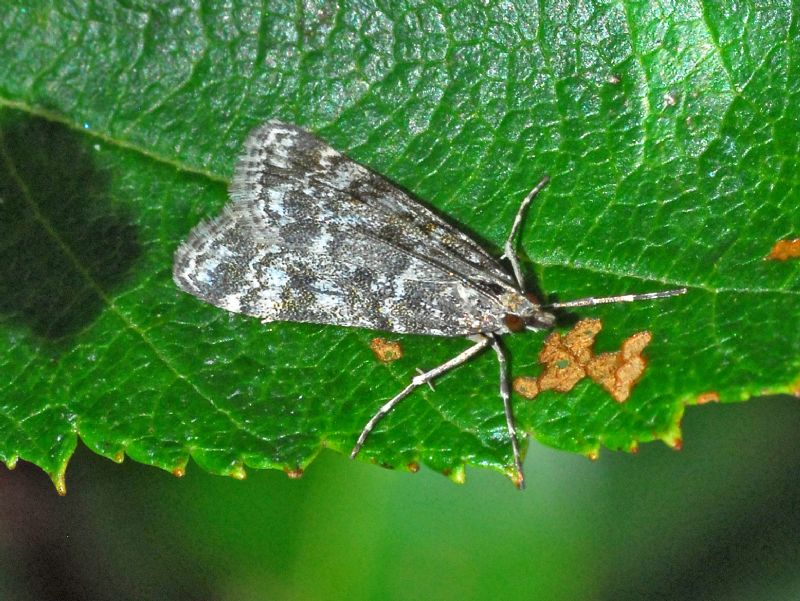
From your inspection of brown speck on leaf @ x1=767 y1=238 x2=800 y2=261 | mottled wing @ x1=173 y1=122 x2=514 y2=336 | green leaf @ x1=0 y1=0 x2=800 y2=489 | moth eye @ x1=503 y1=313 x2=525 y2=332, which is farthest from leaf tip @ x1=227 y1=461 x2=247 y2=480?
brown speck on leaf @ x1=767 y1=238 x2=800 y2=261

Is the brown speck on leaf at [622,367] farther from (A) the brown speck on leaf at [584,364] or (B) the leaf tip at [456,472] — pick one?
(B) the leaf tip at [456,472]

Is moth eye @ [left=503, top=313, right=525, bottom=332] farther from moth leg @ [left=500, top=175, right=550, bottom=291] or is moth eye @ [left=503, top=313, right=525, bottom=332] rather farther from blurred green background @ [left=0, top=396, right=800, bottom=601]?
blurred green background @ [left=0, top=396, right=800, bottom=601]

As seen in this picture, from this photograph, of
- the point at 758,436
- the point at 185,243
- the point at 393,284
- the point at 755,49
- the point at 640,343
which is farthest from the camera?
the point at 758,436

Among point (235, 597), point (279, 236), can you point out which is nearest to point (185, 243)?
point (279, 236)

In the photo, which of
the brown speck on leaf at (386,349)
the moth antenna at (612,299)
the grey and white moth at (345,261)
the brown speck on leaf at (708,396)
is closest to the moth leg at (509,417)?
the grey and white moth at (345,261)

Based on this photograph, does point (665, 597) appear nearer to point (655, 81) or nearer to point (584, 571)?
point (584, 571)
